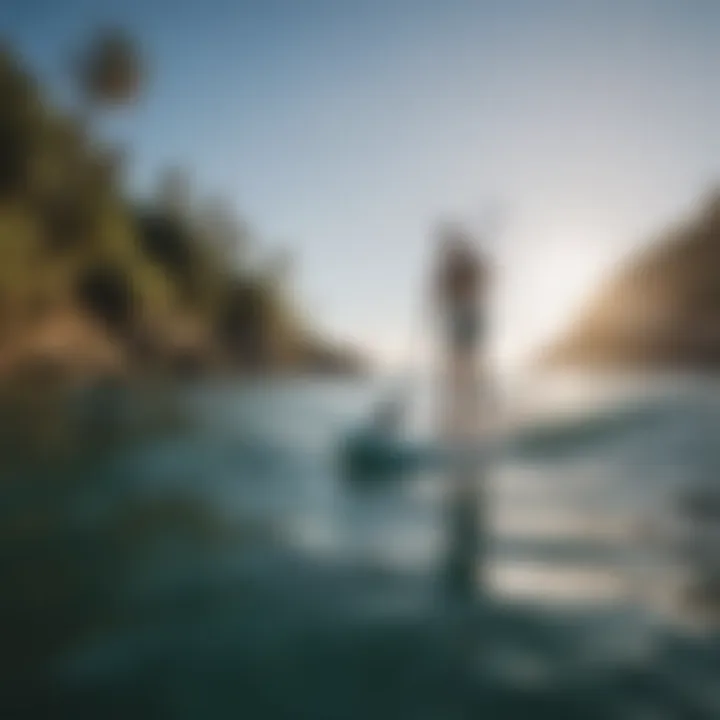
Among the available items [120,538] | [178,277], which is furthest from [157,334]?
[120,538]

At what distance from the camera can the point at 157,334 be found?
28.6m

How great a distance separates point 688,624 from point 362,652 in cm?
172

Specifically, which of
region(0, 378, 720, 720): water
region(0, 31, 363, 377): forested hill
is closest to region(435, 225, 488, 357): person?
region(0, 378, 720, 720): water

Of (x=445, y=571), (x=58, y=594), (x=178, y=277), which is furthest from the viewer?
(x=178, y=277)

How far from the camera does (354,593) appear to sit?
4.18m

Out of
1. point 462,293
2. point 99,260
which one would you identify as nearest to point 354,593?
point 462,293

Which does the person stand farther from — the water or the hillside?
the hillside

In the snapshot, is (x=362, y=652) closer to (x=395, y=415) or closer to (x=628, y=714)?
(x=628, y=714)

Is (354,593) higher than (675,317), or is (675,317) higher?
(675,317)

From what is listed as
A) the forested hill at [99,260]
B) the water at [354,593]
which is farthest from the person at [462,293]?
the forested hill at [99,260]

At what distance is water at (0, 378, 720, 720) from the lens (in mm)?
2955

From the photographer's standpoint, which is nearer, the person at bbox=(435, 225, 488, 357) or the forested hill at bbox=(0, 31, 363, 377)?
the person at bbox=(435, 225, 488, 357)

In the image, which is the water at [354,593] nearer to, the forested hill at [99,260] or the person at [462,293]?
A: the person at [462,293]

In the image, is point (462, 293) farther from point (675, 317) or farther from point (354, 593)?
point (675, 317)
